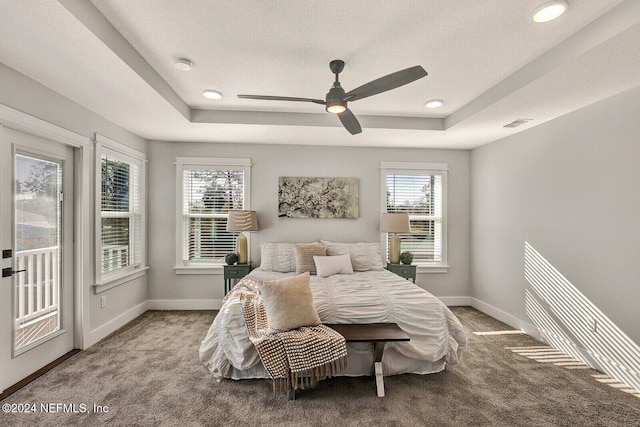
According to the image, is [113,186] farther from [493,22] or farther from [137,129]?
[493,22]

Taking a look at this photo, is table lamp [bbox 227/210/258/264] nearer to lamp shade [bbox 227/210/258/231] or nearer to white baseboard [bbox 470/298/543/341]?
lamp shade [bbox 227/210/258/231]

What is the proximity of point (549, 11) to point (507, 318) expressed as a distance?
3500 millimetres

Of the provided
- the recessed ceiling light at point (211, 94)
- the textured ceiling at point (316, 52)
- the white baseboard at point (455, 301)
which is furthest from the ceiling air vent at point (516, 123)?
the recessed ceiling light at point (211, 94)

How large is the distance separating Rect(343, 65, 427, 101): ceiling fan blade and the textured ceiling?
325 mm

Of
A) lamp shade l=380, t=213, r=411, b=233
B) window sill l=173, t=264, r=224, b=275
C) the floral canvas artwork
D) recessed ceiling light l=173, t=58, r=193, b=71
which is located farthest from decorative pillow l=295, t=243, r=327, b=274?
recessed ceiling light l=173, t=58, r=193, b=71

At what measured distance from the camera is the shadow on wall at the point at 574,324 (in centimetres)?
255

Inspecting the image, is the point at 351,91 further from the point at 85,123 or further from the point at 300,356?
the point at 85,123

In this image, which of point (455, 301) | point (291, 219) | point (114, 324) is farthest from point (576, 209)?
point (114, 324)

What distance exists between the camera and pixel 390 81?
2.08 metres

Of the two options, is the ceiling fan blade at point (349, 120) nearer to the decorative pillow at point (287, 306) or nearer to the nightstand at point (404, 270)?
the decorative pillow at point (287, 306)

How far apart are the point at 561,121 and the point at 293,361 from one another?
11.5 ft

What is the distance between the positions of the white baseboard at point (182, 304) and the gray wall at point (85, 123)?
0.16 m

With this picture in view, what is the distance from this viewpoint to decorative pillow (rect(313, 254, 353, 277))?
375 cm

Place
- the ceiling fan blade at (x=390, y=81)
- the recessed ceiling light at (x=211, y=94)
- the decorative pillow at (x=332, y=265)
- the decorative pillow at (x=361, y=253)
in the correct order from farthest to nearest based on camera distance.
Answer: the decorative pillow at (x=361, y=253) → the decorative pillow at (x=332, y=265) → the recessed ceiling light at (x=211, y=94) → the ceiling fan blade at (x=390, y=81)
